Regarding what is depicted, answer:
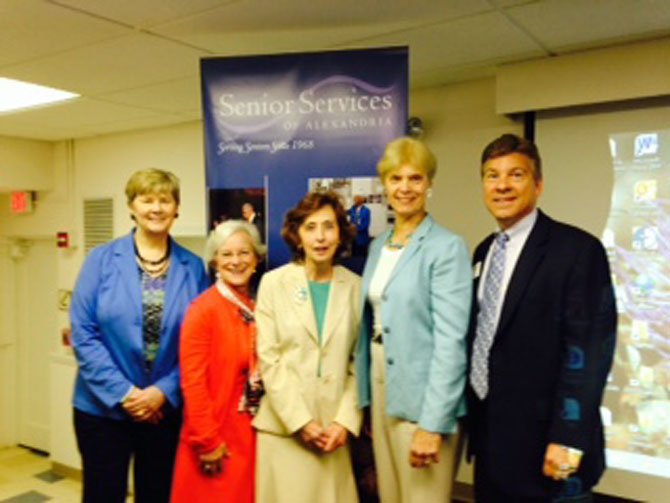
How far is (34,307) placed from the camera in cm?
550

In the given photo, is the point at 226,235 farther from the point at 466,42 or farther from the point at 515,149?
the point at 466,42

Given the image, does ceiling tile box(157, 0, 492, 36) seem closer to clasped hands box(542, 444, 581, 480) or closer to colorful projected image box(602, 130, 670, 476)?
colorful projected image box(602, 130, 670, 476)

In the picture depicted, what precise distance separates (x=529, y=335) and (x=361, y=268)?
86 centimetres

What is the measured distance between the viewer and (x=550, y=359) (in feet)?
5.12

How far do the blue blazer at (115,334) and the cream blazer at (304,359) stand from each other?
385 millimetres

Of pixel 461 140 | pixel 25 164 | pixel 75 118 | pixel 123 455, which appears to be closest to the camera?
pixel 123 455

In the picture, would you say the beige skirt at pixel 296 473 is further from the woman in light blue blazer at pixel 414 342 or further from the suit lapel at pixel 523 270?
the suit lapel at pixel 523 270

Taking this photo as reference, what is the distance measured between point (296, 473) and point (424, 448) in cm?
48

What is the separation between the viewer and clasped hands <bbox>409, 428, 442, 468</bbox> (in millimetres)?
1680

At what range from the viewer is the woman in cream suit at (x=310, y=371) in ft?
6.22

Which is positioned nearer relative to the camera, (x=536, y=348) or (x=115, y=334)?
(x=536, y=348)

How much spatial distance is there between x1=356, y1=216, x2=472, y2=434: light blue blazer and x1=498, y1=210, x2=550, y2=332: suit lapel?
13cm

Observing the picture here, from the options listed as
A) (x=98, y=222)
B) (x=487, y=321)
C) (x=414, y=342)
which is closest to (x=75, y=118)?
(x=98, y=222)

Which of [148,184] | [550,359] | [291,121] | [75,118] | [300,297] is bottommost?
[550,359]
